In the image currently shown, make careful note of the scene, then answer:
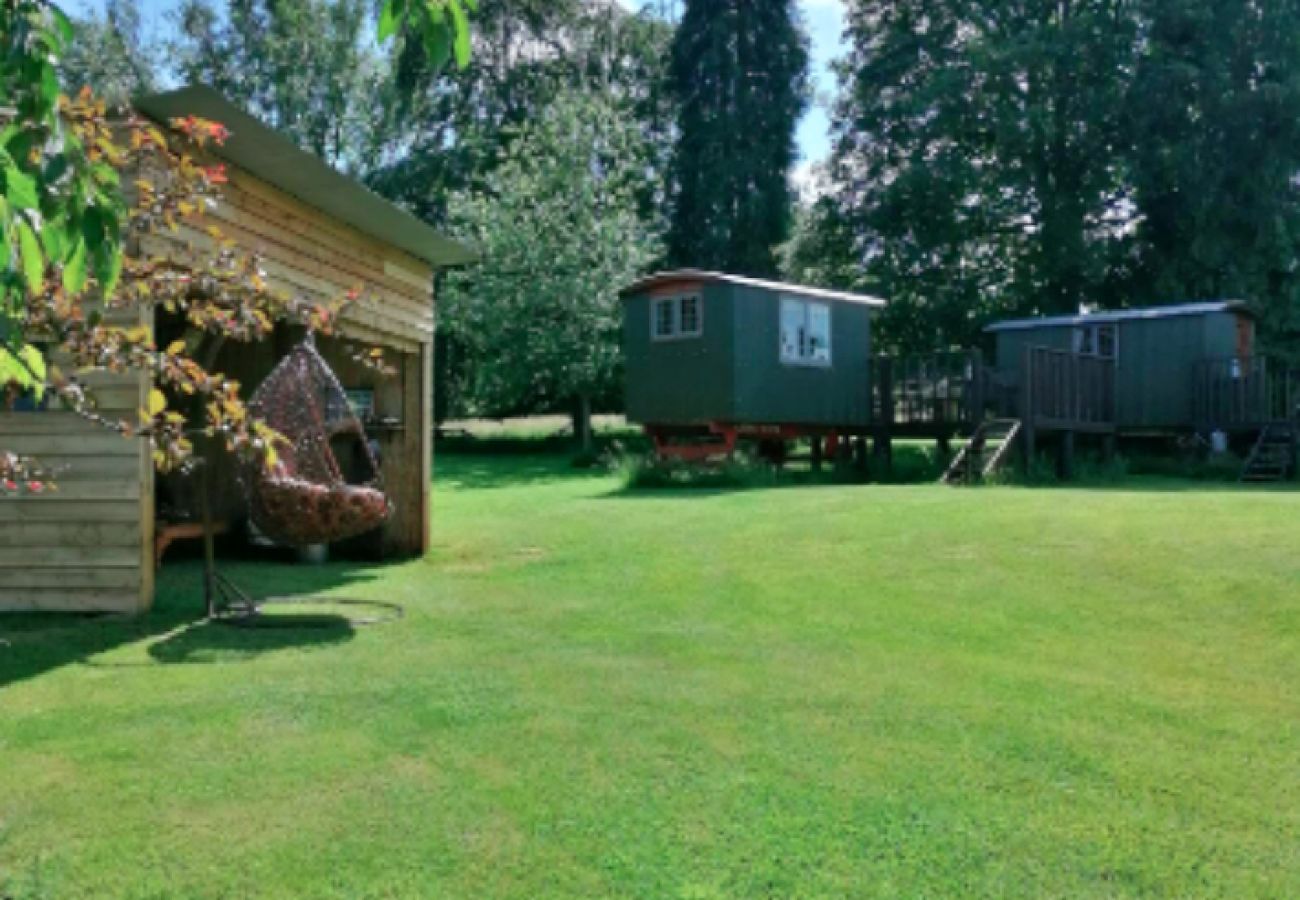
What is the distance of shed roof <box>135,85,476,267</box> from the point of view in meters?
6.12

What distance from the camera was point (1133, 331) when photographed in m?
19.8

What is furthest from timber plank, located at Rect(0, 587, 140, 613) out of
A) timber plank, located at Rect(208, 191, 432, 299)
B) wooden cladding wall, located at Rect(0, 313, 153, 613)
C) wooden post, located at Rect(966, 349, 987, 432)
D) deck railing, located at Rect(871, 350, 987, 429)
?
deck railing, located at Rect(871, 350, 987, 429)

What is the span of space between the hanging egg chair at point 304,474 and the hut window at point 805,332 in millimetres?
11423

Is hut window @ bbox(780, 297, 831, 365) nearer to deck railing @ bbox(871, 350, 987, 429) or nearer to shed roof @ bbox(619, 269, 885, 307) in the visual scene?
shed roof @ bbox(619, 269, 885, 307)

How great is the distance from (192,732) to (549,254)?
73.3 ft

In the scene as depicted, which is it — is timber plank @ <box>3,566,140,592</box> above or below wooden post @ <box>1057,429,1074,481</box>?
below

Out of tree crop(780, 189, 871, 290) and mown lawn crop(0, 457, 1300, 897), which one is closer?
mown lawn crop(0, 457, 1300, 897)

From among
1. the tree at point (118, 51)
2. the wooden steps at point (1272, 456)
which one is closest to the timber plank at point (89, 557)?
the wooden steps at point (1272, 456)

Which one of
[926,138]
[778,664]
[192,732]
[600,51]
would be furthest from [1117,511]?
[600,51]

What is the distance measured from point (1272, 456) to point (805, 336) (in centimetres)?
740

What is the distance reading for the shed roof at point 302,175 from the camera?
20.1 feet

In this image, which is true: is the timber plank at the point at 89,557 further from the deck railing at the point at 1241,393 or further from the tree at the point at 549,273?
the tree at the point at 549,273

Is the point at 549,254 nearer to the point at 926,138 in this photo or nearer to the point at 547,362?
the point at 547,362

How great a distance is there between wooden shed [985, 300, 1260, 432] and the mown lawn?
1238 cm
